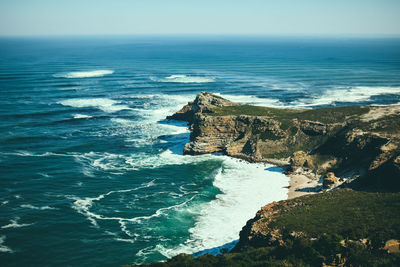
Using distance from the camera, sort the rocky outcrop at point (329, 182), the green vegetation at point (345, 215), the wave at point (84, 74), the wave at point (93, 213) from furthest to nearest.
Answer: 1. the wave at point (84, 74)
2. the rocky outcrop at point (329, 182)
3. the wave at point (93, 213)
4. the green vegetation at point (345, 215)

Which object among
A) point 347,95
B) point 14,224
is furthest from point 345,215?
point 347,95

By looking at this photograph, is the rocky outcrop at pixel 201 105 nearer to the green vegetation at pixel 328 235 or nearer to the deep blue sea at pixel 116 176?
the deep blue sea at pixel 116 176

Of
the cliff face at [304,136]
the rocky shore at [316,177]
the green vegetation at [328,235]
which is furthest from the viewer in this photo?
the cliff face at [304,136]

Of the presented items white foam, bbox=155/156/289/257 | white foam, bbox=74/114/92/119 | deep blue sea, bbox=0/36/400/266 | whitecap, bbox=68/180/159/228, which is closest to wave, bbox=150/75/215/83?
deep blue sea, bbox=0/36/400/266

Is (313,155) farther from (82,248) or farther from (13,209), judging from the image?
(13,209)

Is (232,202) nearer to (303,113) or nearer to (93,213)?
(93,213)

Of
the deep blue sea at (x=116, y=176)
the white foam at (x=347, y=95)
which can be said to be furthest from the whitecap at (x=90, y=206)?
the white foam at (x=347, y=95)

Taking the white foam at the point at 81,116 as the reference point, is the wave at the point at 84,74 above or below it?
above
